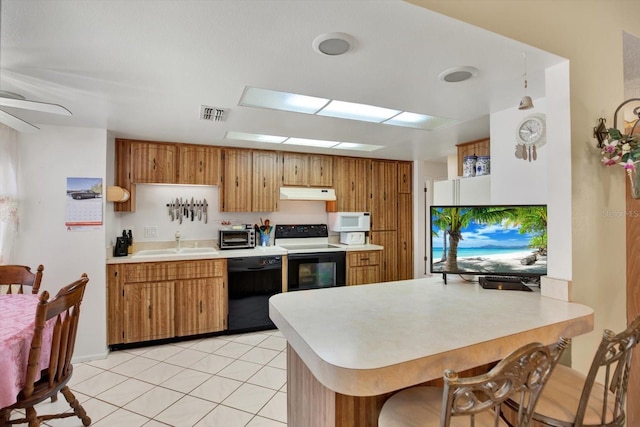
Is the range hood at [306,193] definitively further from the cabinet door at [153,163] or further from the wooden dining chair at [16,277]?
the wooden dining chair at [16,277]

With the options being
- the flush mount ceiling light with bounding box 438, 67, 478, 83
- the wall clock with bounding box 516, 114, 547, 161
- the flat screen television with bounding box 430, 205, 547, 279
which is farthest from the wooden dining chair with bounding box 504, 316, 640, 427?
the wall clock with bounding box 516, 114, 547, 161

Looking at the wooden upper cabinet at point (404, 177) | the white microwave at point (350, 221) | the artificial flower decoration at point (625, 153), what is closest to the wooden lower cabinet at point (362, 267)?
the white microwave at point (350, 221)

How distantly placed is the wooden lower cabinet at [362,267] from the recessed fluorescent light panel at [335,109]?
197 cm

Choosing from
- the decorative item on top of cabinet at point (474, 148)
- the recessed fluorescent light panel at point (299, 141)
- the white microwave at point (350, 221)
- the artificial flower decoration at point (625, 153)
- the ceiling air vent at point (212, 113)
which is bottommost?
the white microwave at point (350, 221)

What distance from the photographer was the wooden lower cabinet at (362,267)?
4258 millimetres

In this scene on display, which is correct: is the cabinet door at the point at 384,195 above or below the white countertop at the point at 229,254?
above

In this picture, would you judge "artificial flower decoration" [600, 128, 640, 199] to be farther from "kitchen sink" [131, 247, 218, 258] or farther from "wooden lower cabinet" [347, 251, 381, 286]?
"kitchen sink" [131, 247, 218, 258]

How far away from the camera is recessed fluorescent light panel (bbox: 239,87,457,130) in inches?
90.3

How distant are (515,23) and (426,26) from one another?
1.59ft

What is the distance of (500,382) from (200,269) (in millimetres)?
3201

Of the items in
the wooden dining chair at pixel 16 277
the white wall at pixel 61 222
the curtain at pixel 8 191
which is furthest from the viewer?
the white wall at pixel 61 222

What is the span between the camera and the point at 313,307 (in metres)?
1.51

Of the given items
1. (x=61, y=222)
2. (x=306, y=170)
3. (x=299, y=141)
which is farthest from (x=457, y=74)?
(x=61, y=222)

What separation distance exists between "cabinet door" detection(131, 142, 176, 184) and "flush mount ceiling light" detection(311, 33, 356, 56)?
274 cm
